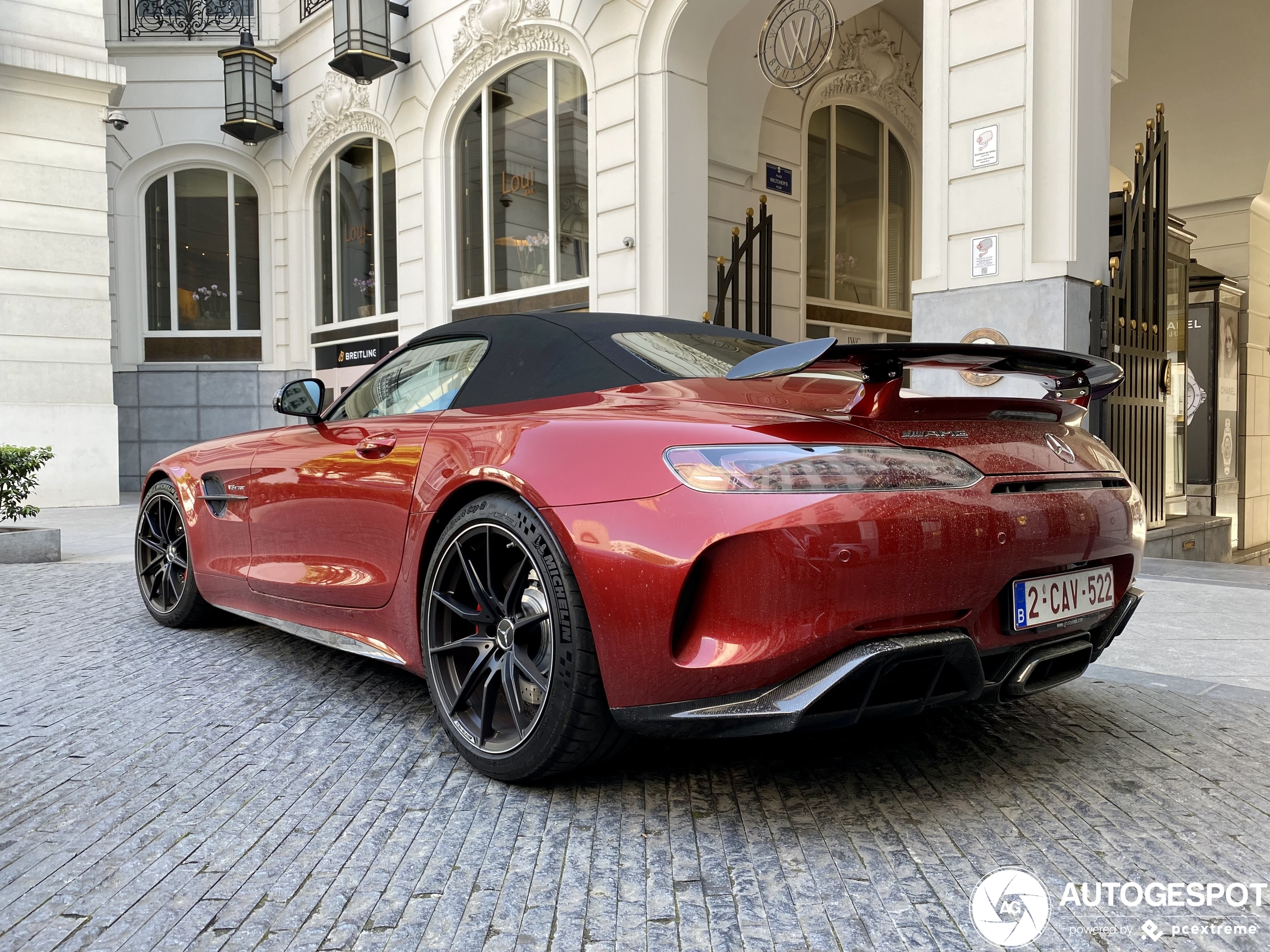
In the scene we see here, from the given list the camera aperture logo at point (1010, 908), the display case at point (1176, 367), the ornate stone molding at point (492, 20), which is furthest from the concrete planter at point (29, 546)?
the display case at point (1176, 367)

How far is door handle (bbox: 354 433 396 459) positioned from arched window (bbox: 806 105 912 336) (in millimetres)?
10149

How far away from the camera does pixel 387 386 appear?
354cm

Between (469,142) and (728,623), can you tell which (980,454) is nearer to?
(728,623)

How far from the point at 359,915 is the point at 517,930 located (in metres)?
0.31

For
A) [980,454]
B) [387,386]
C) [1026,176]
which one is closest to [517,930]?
[980,454]

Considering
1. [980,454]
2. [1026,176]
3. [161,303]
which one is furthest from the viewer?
[161,303]

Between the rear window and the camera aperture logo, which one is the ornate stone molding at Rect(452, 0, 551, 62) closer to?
the rear window

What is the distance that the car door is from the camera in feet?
9.78

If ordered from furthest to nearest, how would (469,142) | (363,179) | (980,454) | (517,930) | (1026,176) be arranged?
1. (363,179)
2. (469,142)
3. (1026,176)
4. (980,454)
5. (517,930)

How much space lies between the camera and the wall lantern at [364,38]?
12.5 metres

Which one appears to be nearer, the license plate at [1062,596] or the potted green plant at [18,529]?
the license plate at [1062,596]

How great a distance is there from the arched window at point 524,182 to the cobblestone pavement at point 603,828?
28.5 ft

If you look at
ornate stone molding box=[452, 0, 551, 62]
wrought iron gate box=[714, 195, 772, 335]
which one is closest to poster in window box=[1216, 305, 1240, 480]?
wrought iron gate box=[714, 195, 772, 335]

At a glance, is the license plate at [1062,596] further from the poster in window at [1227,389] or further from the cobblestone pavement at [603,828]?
the poster in window at [1227,389]
